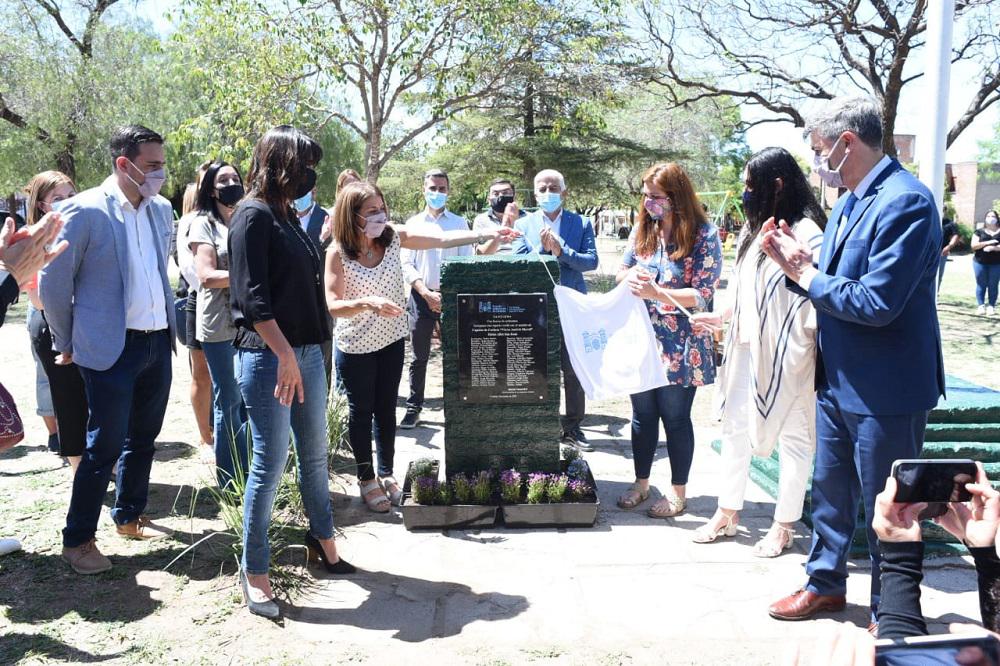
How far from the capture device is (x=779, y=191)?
4.12 meters

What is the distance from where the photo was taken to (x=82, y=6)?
20.2 metres

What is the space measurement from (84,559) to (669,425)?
10.7 ft

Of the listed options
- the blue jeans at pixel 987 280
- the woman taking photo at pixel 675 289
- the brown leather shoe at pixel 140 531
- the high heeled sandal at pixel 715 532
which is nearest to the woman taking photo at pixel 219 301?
the brown leather shoe at pixel 140 531

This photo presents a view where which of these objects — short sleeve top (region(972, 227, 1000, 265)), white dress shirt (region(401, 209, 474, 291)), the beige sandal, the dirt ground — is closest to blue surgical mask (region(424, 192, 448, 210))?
white dress shirt (region(401, 209, 474, 291))

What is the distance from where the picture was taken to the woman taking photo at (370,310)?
4738 mm

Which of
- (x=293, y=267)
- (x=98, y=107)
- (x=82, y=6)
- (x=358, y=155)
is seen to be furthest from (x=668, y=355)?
(x=358, y=155)

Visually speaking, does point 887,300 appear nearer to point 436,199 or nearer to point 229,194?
point 229,194

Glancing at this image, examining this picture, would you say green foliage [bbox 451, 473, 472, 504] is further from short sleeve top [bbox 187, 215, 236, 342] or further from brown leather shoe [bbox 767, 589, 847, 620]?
Result: brown leather shoe [bbox 767, 589, 847, 620]

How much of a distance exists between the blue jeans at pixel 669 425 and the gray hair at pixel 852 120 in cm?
193

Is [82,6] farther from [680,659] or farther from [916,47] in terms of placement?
[680,659]

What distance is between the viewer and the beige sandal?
16.3ft

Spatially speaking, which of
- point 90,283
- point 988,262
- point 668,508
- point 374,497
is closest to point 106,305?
point 90,283

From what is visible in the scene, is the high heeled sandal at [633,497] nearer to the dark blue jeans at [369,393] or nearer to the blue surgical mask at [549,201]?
the dark blue jeans at [369,393]

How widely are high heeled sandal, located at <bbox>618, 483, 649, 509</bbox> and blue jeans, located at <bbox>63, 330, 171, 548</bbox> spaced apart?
279cm
